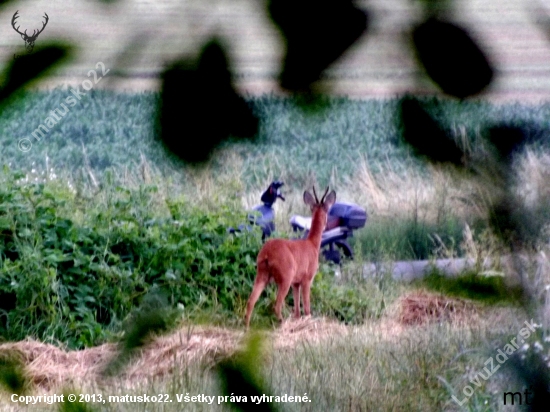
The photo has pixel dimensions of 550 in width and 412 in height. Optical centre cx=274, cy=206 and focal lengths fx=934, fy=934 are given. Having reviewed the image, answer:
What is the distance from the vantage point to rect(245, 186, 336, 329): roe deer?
4066 mm

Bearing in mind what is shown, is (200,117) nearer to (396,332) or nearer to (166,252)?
(396,332)

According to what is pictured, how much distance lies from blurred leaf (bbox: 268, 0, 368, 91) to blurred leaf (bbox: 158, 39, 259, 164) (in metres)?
0.06

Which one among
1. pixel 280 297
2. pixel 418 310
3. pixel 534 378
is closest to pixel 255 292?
pixel 280 297

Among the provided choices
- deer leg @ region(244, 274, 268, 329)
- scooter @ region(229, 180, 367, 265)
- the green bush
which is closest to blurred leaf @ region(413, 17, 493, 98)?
deer leg @ region(244, 274, 268, 329)

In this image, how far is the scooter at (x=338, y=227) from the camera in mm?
4727

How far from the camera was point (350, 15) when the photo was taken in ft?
2.69

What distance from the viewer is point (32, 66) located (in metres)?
0.86

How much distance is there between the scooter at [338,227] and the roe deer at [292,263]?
0.35 m

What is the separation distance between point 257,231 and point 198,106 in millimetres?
3977

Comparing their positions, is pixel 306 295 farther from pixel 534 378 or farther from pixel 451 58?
pixel 451 58

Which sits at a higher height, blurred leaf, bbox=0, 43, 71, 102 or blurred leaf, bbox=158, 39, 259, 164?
blurred leaf, bbox=0, 43, 71, 102

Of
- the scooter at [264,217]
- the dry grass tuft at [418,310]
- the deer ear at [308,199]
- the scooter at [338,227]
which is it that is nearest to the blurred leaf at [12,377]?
the deer ear at [308,199]

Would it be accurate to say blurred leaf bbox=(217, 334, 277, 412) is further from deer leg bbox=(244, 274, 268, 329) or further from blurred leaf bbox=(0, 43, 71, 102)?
deer leg bbox=(244, 274, 268, 329)

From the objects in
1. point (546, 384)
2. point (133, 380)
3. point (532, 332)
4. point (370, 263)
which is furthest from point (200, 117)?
point (370, 263)
